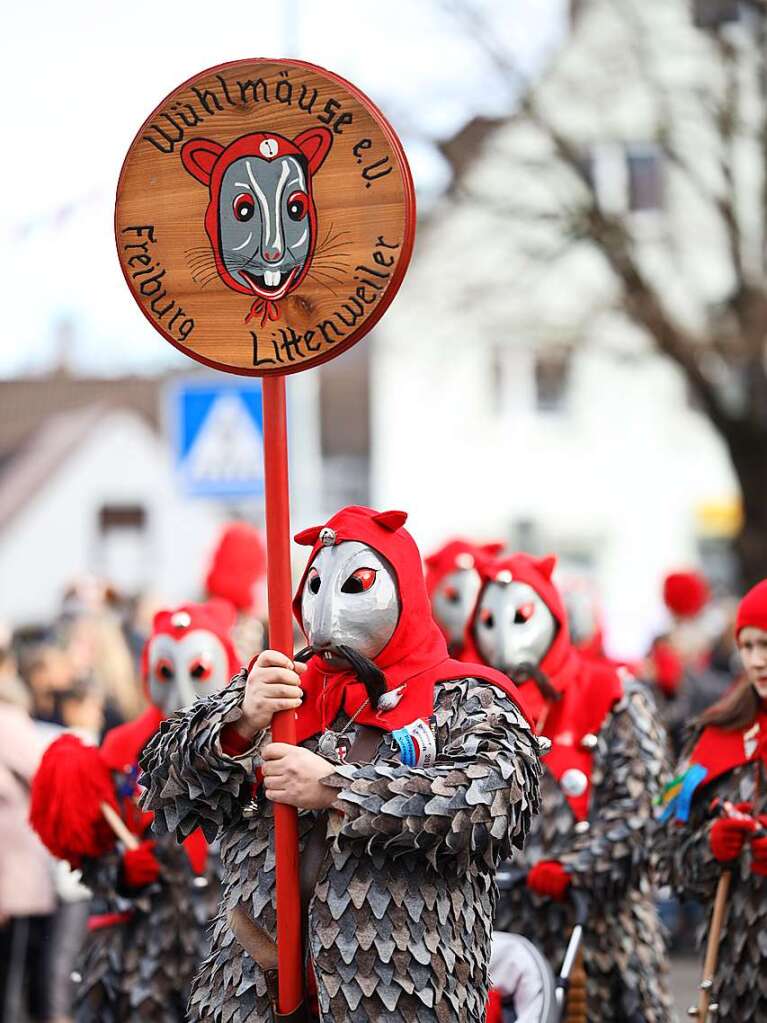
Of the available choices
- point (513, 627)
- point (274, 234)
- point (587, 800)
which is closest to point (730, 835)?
point (587, 800)

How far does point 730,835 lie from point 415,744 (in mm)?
1421

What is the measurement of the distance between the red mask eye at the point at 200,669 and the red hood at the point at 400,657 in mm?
1646

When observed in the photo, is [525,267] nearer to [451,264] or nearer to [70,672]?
[451,264]

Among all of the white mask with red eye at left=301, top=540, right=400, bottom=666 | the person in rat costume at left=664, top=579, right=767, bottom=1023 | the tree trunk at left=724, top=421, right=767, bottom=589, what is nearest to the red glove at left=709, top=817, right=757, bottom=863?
the person in rat costume at left=664, top=579, right=767, bottom=1023

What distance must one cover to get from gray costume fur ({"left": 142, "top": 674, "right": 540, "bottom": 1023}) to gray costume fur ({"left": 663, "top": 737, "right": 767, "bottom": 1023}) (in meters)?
1.24

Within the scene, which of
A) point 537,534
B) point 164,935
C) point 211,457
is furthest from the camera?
point 537,534

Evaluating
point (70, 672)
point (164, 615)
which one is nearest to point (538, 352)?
point (70, 672)

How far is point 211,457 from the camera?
9.80 metres

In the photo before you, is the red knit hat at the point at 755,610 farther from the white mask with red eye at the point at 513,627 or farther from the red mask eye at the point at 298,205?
the red mask eye at the point at 298,205

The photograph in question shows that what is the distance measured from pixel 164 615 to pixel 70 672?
9.83 feet

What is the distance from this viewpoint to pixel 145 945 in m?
5.67

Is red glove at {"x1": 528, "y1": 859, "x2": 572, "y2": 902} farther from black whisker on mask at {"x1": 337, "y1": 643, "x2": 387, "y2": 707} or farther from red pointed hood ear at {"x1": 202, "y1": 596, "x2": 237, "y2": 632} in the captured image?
black whisker on mask at {"x1": 337, "y1": 643, "x2": 387, "y2": 707}

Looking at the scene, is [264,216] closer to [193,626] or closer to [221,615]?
[193,626]

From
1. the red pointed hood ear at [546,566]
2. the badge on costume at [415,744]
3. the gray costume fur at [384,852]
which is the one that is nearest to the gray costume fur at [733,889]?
the red pointed hood ear at [546,566]
